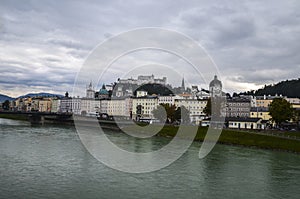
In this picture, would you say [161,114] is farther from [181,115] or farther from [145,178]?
[145,178]

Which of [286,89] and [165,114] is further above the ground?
[286,89]

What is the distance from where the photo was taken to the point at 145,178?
54.6ft

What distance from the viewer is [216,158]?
24203 millimetres

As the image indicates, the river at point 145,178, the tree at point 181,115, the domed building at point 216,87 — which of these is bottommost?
the river at point 145,178

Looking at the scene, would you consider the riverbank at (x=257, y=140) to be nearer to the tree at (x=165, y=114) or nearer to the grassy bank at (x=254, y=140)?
the grassy bank at (x=254, y=140)

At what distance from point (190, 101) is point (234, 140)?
1884 inches

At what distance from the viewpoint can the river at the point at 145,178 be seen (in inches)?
542

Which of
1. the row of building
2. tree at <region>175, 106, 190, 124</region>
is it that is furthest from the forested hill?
tree at <region>175, 106, 190, 124</region>

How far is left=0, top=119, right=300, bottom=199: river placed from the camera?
45.2 ft

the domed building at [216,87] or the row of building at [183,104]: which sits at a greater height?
the domed building at [216,87]

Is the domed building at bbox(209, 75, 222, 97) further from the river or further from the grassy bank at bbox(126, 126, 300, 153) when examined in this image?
the river

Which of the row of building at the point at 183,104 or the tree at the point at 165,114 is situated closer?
the tree at the point at 165,114

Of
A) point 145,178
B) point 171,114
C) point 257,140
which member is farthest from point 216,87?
point 145,178

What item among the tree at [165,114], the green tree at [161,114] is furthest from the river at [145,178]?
the green tree at [161,114]
